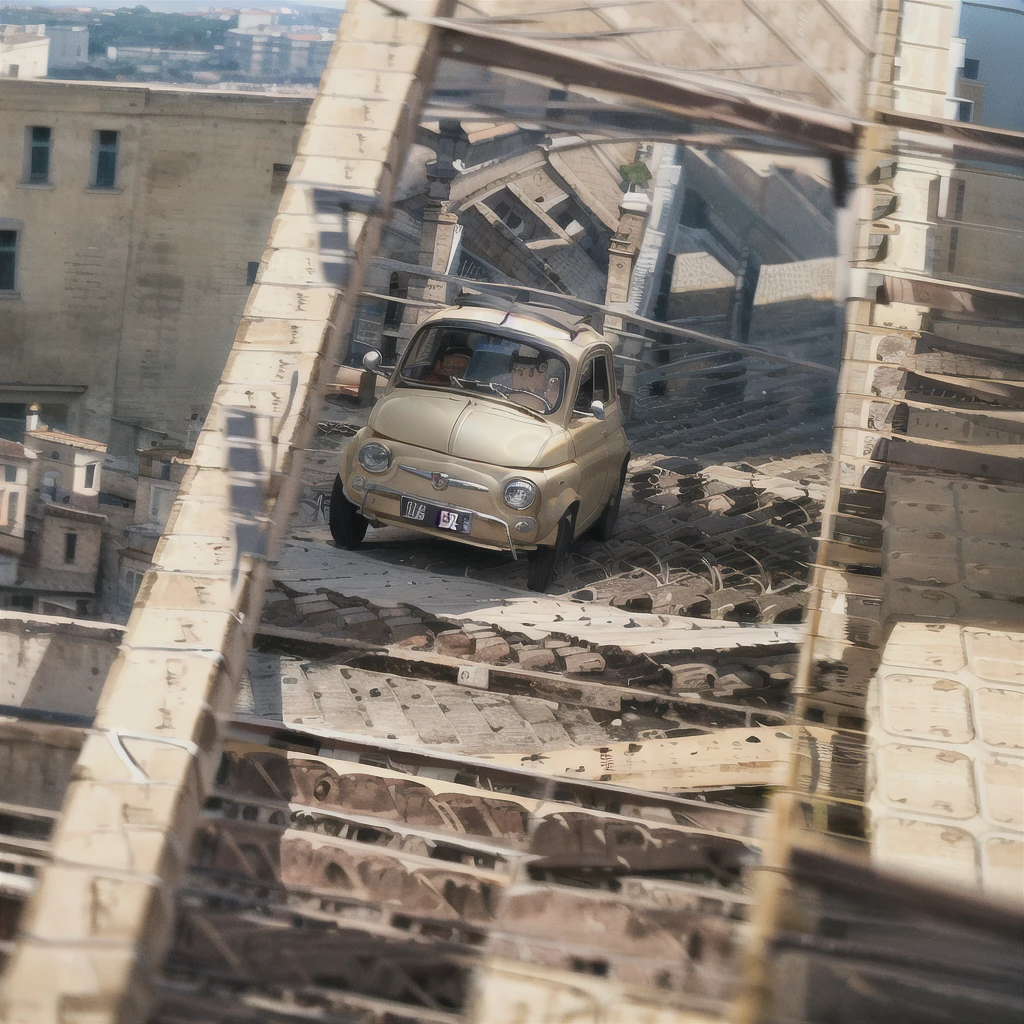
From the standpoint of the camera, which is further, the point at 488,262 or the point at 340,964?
the point at 488,262

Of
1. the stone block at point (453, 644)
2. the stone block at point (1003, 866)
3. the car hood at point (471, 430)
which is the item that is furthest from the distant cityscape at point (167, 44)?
the stone block at point (1003, 866)

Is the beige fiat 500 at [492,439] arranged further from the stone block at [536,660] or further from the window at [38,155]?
the window at [38,155]

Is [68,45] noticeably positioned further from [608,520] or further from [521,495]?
[521,495]

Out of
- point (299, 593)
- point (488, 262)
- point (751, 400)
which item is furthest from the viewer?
point (488, 262)

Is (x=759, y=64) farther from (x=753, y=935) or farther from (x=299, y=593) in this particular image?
(x=753, y=935)

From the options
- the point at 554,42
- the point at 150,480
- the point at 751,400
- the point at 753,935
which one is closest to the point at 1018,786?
the point at 753,935

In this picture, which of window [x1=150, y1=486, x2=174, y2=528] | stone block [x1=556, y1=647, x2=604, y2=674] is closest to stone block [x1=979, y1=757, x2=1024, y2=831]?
stone block [x1=556, y1=647, x2=604, y2=674]

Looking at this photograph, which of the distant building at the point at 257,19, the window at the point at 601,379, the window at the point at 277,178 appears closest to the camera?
the window at the point at 601,379
